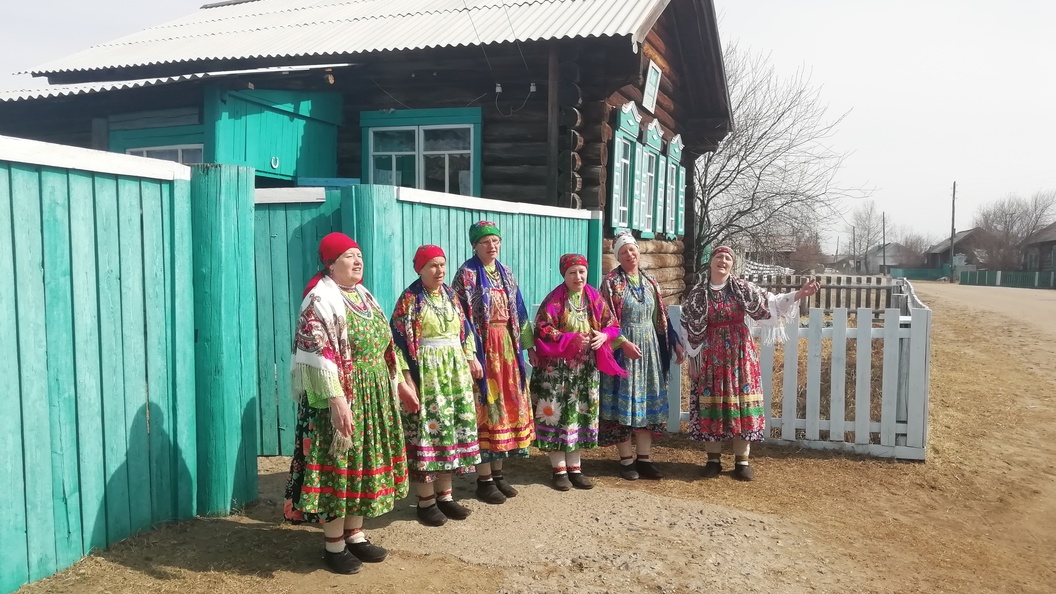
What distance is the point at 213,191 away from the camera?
13.2 ft

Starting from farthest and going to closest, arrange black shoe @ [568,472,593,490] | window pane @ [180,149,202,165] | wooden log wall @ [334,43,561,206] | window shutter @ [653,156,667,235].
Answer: window shutter @ [653,156,667,235] → window pane @ [180,149,202,165] → wooden log wall @ [334,43,561,206] → black shoe @ [568,472,593,490]

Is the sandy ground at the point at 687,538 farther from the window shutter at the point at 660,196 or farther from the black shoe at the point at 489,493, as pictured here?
the window shutter at the point at 660,196

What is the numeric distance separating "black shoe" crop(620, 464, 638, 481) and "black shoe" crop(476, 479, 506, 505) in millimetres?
1007

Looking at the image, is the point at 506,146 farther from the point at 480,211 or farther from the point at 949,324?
the point at 949,324

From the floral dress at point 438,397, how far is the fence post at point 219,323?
0.89m

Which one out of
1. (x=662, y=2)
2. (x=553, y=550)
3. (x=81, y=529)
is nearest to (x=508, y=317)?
(x=553, y=550)

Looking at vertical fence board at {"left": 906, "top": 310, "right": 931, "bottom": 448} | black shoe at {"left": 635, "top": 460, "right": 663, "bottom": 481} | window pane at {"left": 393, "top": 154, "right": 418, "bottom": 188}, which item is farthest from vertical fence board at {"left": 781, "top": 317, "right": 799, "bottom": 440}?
window pane at {"left": 393, "top": 154, "right": 418, "bottom": 188}

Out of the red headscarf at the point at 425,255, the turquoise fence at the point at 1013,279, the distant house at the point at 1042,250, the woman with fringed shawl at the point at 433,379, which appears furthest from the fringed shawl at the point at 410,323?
the distant house at the point at 1042,250

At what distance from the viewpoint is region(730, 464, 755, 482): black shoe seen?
536 cm

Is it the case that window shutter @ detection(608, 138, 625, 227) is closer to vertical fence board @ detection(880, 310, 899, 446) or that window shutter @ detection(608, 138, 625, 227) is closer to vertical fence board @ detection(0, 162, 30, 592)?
vertical fence board @ detection(880, 310, 899, 446)

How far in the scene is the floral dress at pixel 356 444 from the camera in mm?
3475

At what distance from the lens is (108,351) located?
11.6 ft

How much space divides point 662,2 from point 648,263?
373cm

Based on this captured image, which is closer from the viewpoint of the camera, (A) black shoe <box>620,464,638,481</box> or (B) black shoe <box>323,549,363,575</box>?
(B) black shoe <box>323,549,363,575</box>
